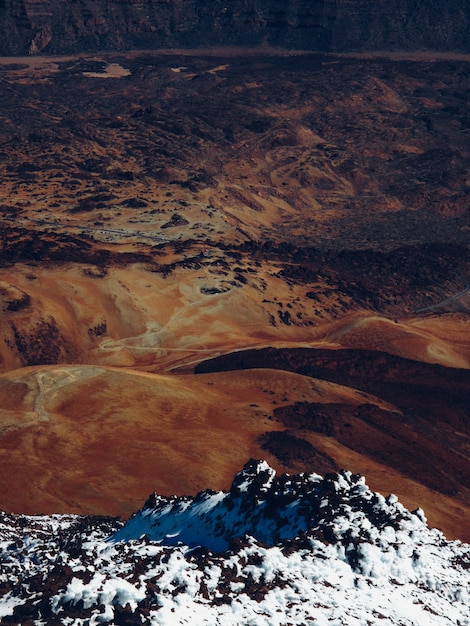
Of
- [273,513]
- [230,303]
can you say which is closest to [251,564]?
[273,513]

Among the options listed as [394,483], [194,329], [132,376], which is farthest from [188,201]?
[394,483]

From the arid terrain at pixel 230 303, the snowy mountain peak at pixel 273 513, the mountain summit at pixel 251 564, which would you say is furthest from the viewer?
A: the arid terrain at pixel 230 303

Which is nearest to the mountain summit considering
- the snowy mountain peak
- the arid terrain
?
the snowy mountain peak

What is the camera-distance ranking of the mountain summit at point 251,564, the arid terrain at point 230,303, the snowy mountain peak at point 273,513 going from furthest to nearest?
1. the arid terrain at point 230,303
2. the snowy mountain peak at point 273,513
3. the mountain summit at point 251,564

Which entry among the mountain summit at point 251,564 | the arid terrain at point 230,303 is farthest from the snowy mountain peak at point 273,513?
the arid terrain at point 230,303

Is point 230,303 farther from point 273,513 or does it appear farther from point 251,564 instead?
point 251,564

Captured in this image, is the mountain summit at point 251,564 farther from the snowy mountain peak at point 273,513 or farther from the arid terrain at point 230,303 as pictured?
the arid terrain at point 230,303

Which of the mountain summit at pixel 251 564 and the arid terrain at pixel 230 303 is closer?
the mountain summit at pixel 251 564
